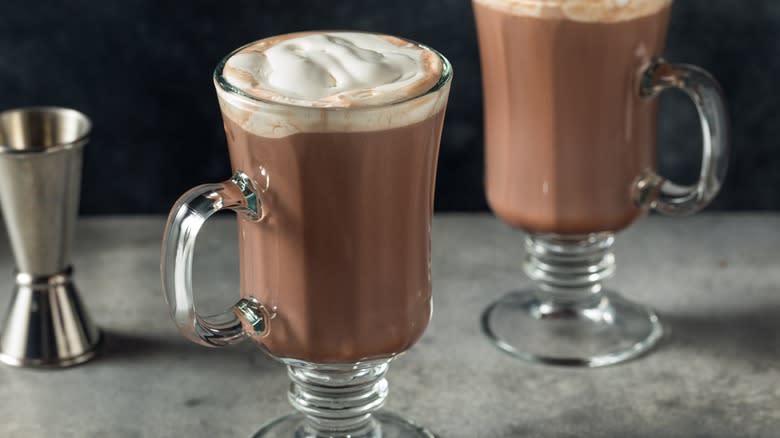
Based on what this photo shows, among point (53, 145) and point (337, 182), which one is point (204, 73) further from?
point (337, 182)

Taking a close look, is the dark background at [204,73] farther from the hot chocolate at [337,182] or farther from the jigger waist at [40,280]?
the hot chocolate at [337,182]

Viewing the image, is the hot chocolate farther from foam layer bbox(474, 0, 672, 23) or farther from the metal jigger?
the metal jigger

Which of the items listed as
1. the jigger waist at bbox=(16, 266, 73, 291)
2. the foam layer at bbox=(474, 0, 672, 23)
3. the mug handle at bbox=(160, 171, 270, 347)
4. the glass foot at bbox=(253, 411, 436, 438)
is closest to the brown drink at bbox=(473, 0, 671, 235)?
the foam layer at bbox=(474, 0, 672, 23)

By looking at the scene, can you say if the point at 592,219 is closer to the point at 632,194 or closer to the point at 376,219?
the point at 632,194

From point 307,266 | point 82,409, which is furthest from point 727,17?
point 82,409

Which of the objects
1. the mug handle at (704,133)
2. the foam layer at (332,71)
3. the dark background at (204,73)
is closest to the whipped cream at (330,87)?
the foam layer at (332,71)

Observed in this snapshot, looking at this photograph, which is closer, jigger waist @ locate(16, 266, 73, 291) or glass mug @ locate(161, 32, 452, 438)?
glass mug @ locate(161, 32, 452, 438)
